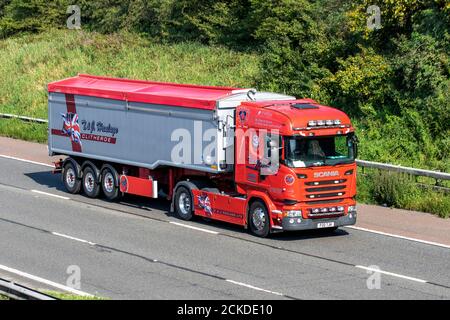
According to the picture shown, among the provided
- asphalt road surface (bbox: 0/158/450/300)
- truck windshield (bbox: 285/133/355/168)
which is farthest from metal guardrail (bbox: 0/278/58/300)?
truck windshield (bbox: 285/133/355/168)

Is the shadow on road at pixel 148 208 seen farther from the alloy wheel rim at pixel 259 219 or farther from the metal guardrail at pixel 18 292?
the metal guardrail at pixel 18 292

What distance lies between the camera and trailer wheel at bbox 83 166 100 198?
85.7 feet

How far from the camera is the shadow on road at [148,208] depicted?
21906 millimetres

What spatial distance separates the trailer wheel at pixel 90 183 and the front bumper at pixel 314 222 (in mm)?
7163

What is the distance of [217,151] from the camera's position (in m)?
22.1

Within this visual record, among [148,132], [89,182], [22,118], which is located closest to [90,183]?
[89,182]

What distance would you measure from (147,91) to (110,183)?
2865 millimetres

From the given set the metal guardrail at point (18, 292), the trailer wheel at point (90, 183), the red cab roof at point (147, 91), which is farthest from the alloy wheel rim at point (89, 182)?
the metal guardrail at point (18, 292)

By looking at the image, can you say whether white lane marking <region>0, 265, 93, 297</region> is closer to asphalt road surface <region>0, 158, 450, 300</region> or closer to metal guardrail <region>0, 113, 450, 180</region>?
asphalt road surface <region>0, 158, 450, 300</region>

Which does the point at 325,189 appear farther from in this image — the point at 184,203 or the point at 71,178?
the point at 71,178
